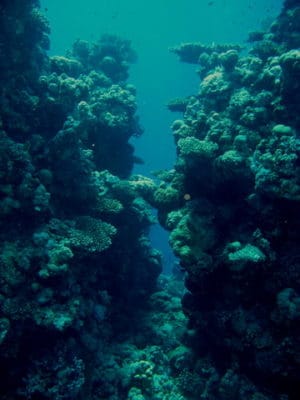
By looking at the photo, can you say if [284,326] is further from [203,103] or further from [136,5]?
[136,5]

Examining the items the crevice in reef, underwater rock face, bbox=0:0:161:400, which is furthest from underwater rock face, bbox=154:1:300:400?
underwater rock face, bbox=0:0:161:400

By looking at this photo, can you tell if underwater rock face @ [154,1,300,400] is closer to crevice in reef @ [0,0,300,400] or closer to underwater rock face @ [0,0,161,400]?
crevice in reef @ [0,0,300,400]

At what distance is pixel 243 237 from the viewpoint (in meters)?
9.01

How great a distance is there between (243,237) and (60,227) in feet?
15.2

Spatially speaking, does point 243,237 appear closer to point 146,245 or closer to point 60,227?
point 60,227

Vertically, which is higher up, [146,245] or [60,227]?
[146,245]

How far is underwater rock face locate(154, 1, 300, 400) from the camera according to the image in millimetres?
7926

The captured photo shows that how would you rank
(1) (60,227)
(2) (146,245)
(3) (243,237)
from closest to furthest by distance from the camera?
1. (3) (243,237)
2. (1) (60,227)
3. (2) (146,245)

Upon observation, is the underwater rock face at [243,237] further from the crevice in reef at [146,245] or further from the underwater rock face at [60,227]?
the underwater rock face at [60,227]

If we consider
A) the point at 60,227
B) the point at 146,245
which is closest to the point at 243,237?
the point at 60,227

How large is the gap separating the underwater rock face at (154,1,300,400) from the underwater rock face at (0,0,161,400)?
2064 mm

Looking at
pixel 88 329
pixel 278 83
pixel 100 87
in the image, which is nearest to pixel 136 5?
pixel 100 87

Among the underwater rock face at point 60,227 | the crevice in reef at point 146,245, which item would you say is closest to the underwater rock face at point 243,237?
the crevice in reef at point 146,245

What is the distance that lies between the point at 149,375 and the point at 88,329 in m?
2.02
